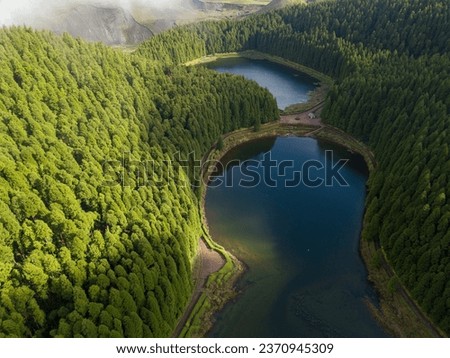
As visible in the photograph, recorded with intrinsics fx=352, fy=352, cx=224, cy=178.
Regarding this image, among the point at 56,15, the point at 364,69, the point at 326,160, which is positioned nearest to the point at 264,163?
the point at 326,160

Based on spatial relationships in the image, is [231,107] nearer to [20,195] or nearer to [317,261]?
[317,261]

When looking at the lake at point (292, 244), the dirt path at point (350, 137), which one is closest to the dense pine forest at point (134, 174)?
the dirt path at point (350, 137)

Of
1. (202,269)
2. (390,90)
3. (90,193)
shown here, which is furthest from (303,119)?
(90,193)

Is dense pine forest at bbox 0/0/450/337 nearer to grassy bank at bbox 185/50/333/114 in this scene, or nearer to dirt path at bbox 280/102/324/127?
dirt path at bbox 280/102/324/127

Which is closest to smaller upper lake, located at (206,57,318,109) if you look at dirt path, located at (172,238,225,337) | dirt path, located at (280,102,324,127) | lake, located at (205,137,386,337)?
dirt path, located at (280,102,324,127)

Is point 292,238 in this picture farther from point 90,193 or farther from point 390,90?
point 390,90

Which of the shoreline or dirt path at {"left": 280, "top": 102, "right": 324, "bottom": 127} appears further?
dirt path at {"left": 280, "top": 102, "right": 324, "bottom": 127}
